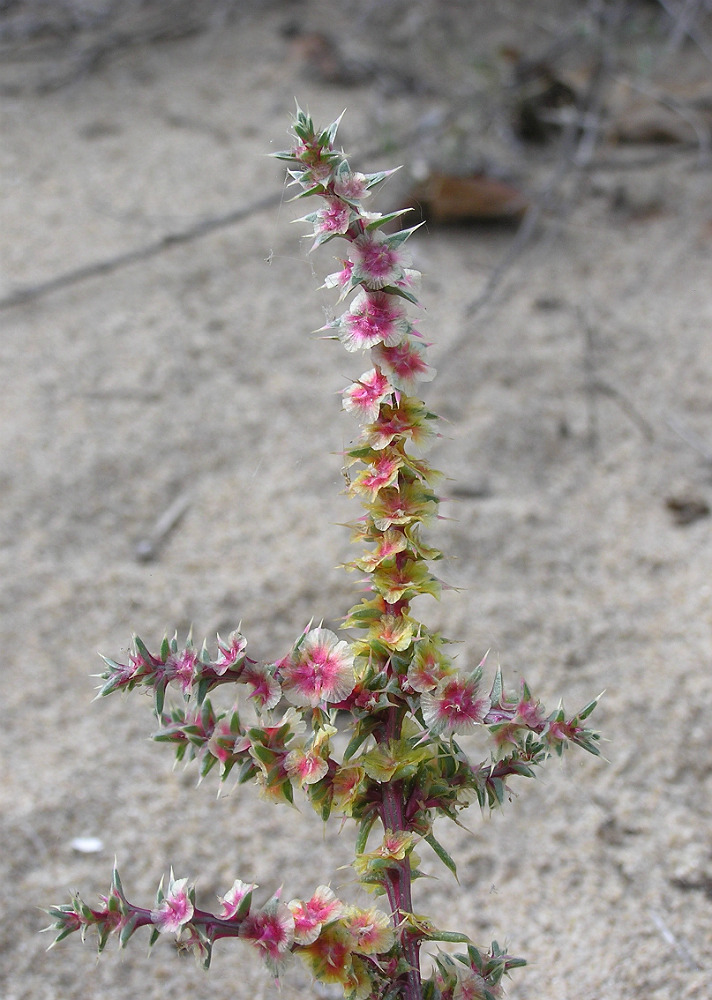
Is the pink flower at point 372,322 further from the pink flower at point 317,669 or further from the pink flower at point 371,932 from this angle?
the pink flower at point 371,932

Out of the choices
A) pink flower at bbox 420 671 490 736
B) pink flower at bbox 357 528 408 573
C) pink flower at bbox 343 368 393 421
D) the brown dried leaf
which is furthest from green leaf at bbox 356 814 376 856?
the brown dried leaf

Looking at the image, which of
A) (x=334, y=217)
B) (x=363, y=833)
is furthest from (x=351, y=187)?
(x=363, y=833)

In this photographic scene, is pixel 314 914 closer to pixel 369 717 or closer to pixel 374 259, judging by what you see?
pixel 369 717

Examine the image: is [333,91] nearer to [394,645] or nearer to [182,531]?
[182,531]

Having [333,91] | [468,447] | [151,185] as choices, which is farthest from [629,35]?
[468,447]

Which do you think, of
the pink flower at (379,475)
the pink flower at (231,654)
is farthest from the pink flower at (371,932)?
the pink flower at (379,475)

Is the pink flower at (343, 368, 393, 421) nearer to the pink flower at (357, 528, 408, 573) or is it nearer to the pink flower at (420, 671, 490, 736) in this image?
the pink flower at (357, 528, 408, 573)
